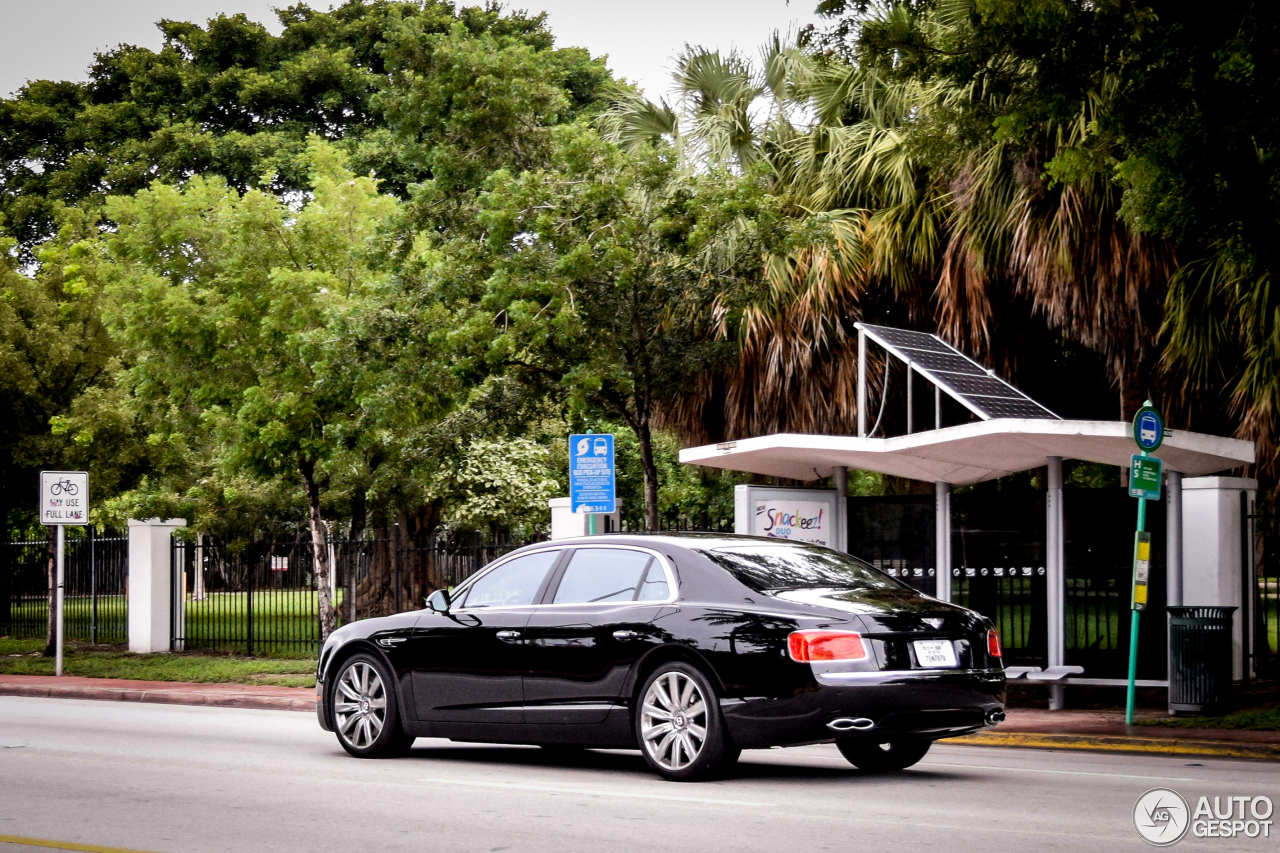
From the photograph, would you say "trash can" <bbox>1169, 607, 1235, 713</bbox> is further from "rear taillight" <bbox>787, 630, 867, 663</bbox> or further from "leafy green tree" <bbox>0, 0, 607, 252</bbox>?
"leafy green tree" <bbox>0, 0, 607, 252</bbox>

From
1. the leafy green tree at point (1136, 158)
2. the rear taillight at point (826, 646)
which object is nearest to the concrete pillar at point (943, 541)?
the leafy green tree at point (1136, 158)

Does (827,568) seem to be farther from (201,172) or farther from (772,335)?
(201,172)

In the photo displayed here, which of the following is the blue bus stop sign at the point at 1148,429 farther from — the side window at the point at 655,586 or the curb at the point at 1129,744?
the side window at the point at 655,586

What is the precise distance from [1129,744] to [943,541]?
15.2 feet

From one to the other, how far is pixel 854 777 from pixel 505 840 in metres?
3.23

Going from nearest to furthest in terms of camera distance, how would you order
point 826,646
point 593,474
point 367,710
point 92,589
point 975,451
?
point 826,646 < point 367,710 < point 975,451 < point 593,474 < point 92,589

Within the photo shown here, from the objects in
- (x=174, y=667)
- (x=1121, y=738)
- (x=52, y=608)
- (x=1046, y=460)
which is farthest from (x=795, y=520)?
(x=52, y=608)

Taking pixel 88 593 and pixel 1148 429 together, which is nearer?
pixel 1148 429

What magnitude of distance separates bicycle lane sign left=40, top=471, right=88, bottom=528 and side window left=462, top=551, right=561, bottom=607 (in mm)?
13183

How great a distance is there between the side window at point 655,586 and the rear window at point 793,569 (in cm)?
31

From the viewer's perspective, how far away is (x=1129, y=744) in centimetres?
1268

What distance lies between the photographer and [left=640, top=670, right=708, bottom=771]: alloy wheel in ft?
31.7

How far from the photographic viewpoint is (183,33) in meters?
43.9

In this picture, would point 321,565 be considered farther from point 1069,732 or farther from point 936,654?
point 936,654
